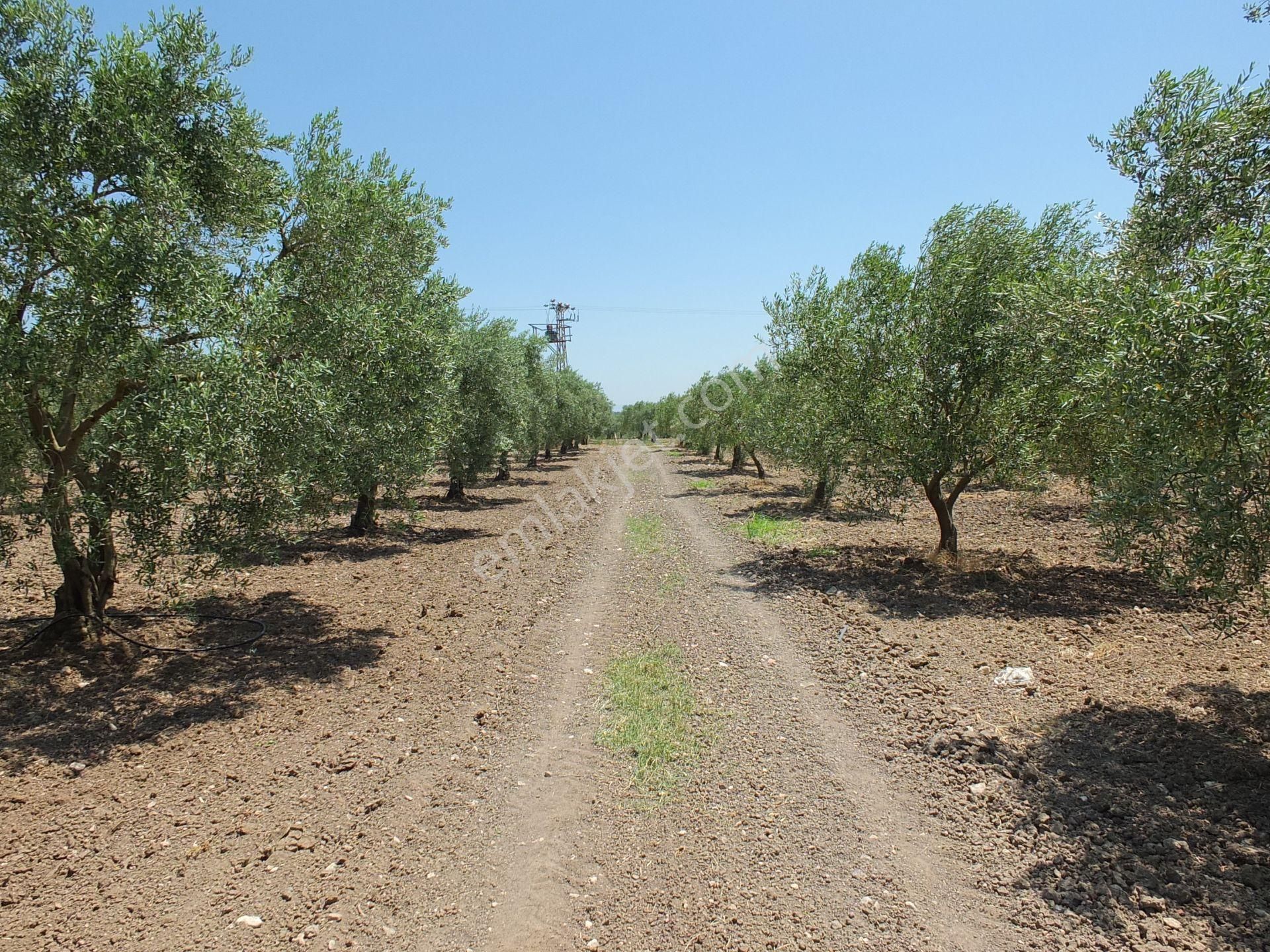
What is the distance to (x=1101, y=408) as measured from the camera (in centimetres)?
670

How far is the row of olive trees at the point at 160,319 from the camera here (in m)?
6.69

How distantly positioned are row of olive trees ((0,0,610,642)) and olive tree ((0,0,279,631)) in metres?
0.02

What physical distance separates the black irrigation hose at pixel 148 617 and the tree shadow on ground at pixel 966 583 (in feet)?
31.7

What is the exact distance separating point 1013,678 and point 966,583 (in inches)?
203

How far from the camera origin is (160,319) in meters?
6.79

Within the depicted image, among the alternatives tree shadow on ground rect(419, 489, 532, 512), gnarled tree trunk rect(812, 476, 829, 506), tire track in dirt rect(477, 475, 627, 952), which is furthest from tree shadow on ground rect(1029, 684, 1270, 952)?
tree shadow on ground rect(419, 489, 532, 512)

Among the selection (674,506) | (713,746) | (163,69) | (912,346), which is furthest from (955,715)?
(674,506)

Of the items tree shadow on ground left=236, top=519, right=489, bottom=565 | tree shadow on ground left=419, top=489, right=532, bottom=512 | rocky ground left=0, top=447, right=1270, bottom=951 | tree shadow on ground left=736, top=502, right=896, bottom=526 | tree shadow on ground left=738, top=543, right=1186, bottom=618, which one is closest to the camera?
rocky ground left=0, top=447, right=1270, bottom=951

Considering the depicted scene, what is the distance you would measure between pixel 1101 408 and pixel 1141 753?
137 inches

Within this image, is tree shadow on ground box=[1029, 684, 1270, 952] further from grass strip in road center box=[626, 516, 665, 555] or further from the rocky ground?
grass strip in road center box=[626, 516, 665, 555]

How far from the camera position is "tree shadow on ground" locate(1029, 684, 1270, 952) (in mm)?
4109

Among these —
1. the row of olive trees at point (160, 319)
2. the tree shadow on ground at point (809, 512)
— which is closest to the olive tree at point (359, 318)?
the row of olive trees at point (160, 319)

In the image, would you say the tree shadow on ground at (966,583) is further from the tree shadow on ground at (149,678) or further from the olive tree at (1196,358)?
the tree shadow on ground at (149,678)

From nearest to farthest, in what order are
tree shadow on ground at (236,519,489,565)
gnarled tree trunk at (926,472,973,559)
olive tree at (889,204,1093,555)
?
olive tree at (889,204,1093,555), gnarled tree trunk at (926,472,973,559), tree shadow on ground at (236,519,489,565)
